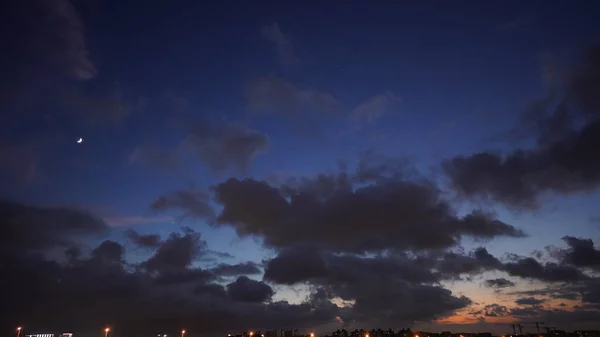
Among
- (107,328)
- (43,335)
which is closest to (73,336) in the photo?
(43,335)

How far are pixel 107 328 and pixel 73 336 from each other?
73.7 m

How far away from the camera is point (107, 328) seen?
11362 cm

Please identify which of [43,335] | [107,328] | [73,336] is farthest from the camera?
[73,336]

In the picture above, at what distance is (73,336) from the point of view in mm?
168875

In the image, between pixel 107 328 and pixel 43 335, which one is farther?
pixel 43 335

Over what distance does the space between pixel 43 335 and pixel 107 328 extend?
66.7 meters

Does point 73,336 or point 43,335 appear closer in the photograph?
point 43,335

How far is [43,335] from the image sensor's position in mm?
157000

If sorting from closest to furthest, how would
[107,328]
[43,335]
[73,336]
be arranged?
[107,328], [43,335], [73,336]

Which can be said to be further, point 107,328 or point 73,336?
point 73,336

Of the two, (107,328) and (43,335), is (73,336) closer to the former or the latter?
(43,335)
